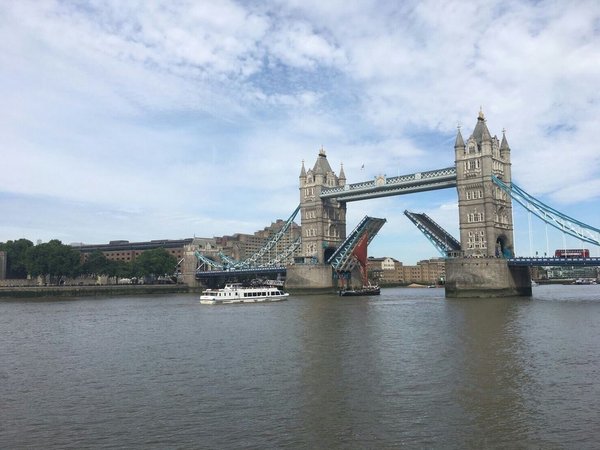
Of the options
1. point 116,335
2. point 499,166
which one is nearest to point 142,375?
point 116,335

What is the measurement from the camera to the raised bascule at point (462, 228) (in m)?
62.4

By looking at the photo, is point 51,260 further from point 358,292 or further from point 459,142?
point 459,142

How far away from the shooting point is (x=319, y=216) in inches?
3521

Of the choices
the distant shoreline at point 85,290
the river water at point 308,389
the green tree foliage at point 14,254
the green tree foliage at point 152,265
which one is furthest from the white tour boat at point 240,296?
the green tree foliage at point 14,254

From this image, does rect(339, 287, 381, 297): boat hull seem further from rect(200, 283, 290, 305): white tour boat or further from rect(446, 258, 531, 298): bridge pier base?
rect(446, 258, 531, 298): bridge pier base

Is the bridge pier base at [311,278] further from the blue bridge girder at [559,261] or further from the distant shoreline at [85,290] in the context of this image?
the distant shoreline at [85,290]

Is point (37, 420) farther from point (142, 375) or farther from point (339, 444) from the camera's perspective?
point (339, 444)

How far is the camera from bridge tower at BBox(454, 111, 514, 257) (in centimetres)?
6612

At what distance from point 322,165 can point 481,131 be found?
31.4 meters

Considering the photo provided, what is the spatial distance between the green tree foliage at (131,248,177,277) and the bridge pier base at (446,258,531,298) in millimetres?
70418

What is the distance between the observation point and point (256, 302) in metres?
66.1

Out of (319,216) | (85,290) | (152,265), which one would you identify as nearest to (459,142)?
(319,216)

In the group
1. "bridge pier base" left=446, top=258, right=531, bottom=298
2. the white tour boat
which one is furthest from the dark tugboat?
"bridge pier base" left=446, top=258, right=531, bottom=298

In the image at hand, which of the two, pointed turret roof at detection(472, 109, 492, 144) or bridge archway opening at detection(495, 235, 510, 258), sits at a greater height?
pointed turret roof at detection(472, 109, 492, 144)
